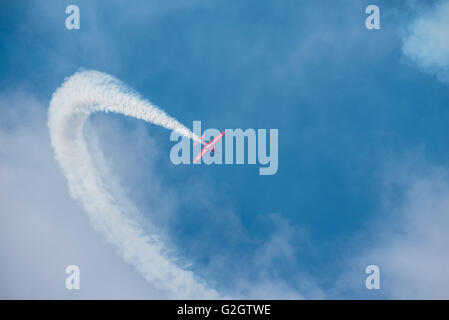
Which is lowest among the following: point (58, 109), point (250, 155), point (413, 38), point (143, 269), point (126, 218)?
point (143, 269)

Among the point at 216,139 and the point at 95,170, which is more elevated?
the point at 216,139

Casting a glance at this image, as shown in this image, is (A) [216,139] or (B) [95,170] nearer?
(A) [216,139]

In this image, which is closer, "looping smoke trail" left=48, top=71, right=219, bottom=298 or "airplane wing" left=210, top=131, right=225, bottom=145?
"looping smoke trail" left=48, top=71, right=219, bottom=298

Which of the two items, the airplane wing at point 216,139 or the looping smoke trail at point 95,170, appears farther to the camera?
the airplane wing at point 216,139
